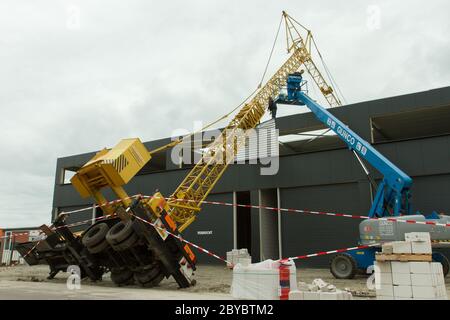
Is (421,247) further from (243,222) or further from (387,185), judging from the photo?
(243,222)

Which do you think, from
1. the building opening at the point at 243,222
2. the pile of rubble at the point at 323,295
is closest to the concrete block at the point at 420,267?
the pile of rubble at the point at 323,295

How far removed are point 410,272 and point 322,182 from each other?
14177mm

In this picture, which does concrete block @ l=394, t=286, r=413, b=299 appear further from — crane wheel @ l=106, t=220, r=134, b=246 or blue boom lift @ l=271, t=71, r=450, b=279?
crane wheel @ l=106, t=220, r=134, b=246

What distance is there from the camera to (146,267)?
12266mm

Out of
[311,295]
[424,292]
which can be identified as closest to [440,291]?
[424,292]

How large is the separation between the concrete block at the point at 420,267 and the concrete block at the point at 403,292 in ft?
1.30

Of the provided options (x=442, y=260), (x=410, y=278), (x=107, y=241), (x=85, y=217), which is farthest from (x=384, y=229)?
(x=85, y=217)

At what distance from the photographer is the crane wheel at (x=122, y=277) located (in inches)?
508

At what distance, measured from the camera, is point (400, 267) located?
8.34 meters

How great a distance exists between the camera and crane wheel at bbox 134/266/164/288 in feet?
40.3

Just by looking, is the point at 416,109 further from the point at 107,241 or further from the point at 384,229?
the point at 107,241
